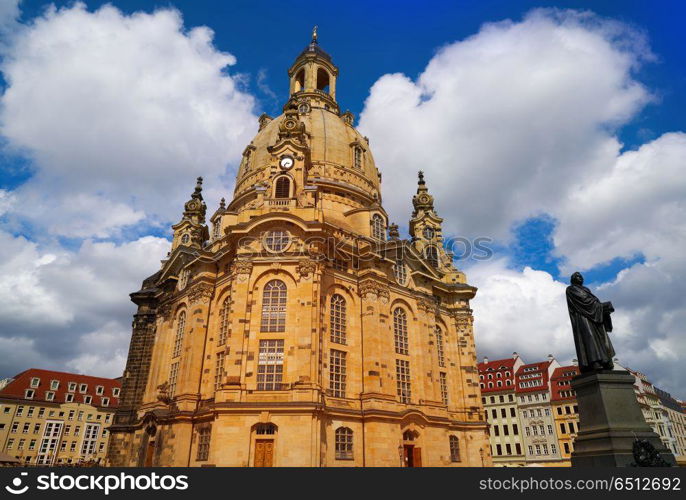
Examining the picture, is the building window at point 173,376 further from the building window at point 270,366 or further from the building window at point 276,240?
the building window at point 276,240

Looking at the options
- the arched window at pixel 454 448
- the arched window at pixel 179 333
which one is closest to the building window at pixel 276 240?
the arched window at pixel 179 333

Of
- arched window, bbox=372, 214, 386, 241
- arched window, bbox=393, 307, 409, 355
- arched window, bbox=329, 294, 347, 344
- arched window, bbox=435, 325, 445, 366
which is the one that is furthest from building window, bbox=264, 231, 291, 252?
arched window, bbox=435, 325, 445, 366

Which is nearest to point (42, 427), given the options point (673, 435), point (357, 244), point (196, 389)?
point (196, 389)

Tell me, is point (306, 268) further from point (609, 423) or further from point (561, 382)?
point (561, 382)

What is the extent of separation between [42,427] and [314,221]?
54235mm

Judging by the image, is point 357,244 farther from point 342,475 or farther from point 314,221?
point 342,475

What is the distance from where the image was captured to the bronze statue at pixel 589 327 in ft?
44.6

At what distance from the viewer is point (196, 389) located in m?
33.8

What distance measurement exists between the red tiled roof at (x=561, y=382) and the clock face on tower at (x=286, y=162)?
53.0 metres

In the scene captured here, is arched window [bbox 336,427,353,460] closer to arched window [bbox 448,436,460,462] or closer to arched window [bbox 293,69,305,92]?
arched window [bbox 448,436,460,462]

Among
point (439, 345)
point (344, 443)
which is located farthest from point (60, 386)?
point (439, 345)

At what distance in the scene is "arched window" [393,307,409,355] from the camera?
37.9 metres

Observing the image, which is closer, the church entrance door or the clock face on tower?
the church entrance door

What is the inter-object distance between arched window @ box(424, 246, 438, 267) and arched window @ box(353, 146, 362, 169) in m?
12.5
